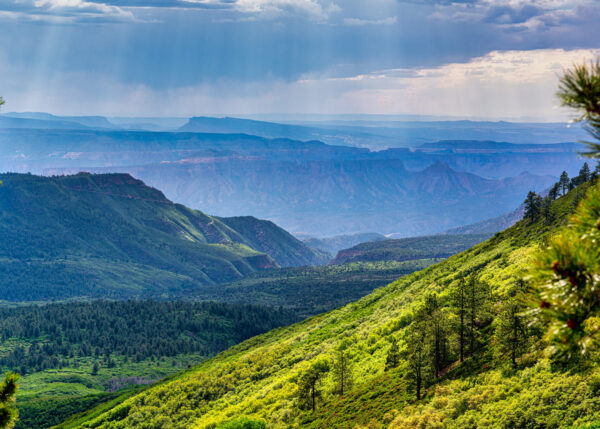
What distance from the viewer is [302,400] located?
A: 63.0 metres

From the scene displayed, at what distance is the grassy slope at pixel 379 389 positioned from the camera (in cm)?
3544

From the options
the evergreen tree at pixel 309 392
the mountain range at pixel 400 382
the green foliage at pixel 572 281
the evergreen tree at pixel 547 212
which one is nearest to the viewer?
the green foliage at pixel 572 281

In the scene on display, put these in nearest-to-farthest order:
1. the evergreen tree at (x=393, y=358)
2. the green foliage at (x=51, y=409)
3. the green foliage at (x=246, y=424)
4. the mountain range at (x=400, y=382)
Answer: the mountain range at (x=400, y=382) → the green foliage at (x=246, y=424) → the evergreen tree at (x=393, y=358) → the green foliage at (x=51, y=409)

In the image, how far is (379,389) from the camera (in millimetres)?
55719

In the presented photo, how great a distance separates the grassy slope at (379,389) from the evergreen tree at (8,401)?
15539 millimetres

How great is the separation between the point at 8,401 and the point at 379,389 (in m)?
44.5

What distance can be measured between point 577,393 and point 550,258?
29322 mm

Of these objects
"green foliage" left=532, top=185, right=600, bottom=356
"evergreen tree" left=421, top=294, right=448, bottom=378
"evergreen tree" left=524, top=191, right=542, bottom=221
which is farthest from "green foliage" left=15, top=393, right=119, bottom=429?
"green foliage" left=532, top=185, right=600, bottom=356

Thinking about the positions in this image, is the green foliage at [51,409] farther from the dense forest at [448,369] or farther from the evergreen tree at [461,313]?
the evergreen tree at [461,313]

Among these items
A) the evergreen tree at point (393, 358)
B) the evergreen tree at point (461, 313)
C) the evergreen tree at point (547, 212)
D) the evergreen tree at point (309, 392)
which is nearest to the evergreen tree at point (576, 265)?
the evergreen tree at point (461, 313)

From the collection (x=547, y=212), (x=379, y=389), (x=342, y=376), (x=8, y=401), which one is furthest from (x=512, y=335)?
(x=547, y=212)

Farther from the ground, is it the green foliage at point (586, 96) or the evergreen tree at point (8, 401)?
the green foliage at point (586, 96)

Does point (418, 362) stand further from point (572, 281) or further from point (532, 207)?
point (532, 207)

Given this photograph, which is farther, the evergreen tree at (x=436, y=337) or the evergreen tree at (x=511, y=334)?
the evergreen tree at (x=436, y=337)
